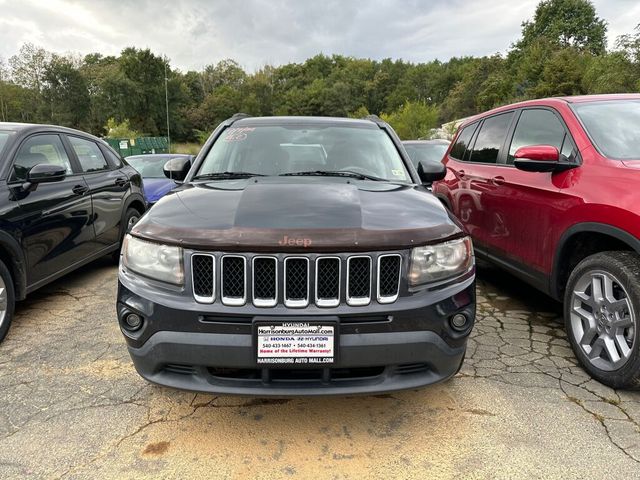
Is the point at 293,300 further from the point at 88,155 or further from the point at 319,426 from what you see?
the point at 88,155

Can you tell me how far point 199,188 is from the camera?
2.71m

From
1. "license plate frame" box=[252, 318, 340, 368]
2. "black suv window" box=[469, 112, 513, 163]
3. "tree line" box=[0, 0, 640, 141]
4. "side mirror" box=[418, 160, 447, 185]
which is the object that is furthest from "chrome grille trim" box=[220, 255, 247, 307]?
"tree line" box=[0, 0, 640, 141]

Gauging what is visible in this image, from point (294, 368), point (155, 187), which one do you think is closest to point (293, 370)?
point (294, 368)

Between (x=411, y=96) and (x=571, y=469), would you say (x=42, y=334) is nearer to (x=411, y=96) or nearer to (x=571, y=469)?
(x=571, y=469)

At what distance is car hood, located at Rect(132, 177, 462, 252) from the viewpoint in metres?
2.03

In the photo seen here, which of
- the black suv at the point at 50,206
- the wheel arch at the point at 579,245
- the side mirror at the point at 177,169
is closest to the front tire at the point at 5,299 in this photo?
the black suv at the point at 50,206

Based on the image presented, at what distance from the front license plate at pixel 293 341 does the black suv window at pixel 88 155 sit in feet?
12.7

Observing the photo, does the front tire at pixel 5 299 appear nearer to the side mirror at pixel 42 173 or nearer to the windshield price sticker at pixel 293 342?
the side mirror at pixel 42 173

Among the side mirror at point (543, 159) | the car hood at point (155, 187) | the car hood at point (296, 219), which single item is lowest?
the car hood at point (155, 187)

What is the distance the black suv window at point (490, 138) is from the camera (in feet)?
14.4

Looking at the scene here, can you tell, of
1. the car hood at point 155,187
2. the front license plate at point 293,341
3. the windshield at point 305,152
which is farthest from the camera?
the car hood at point 155,187

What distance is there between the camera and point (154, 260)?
7.01 feet

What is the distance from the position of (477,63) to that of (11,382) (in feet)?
262

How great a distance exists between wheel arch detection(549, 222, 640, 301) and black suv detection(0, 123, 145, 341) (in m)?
4.06
